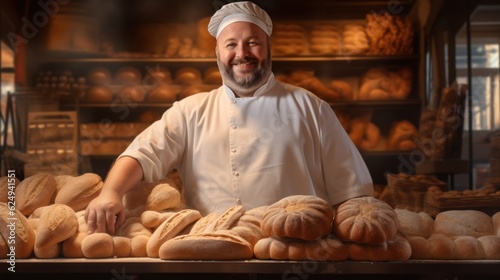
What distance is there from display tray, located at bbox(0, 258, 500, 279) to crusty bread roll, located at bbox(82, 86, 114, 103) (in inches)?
134

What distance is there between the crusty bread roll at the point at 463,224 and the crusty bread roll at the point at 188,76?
327cm

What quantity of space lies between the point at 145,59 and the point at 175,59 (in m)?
0.23

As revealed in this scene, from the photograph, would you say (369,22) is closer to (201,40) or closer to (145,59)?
(201,40)

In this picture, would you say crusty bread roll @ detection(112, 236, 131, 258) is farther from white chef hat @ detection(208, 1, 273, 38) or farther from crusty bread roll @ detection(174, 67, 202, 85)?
crusty bread roll @ detection(174, 67, 202, 85)

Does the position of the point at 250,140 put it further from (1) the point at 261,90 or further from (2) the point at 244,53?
(2) the point at 244,53

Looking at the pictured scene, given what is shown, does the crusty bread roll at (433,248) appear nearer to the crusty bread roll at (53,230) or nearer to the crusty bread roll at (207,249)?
the crusty bread roll at (207,249)

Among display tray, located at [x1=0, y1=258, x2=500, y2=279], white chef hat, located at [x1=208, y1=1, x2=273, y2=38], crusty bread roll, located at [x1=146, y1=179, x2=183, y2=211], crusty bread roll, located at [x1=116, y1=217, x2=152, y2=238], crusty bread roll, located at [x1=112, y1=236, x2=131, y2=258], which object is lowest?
display tray, located at [x1=0, y1=258, x2=500, y2=279]

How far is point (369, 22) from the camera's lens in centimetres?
491

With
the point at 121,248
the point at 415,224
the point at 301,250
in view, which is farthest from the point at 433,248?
the point at 121,248

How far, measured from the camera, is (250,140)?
2.41m

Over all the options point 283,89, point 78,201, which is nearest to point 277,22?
point 283,89

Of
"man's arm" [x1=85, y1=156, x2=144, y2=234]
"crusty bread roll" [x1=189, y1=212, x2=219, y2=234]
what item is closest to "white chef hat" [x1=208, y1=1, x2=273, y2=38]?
"man's arm" [x1=85, y1=156, x2=144, y2=234]

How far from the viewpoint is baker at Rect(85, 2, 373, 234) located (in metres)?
2.34

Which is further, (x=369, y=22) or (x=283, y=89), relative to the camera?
(x=369, y=22)
